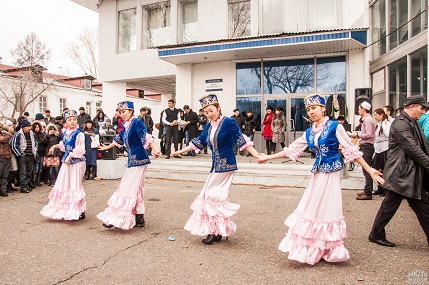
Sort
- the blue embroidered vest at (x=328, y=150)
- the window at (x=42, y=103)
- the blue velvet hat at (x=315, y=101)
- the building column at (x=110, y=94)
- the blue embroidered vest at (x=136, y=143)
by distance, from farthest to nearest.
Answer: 1. the window at (x=42, y=103)
2. the building column at (x=110, y=94)
3. the blue embroidered vest at (x=136, y=143)
4. the blue velvet hat at (x=315, y=101)
5. the blue embroidered vest at (x=328, y=150)

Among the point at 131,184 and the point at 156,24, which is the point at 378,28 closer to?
the point at 156,24

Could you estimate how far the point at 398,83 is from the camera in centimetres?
1166

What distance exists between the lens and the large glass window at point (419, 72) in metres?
9.85

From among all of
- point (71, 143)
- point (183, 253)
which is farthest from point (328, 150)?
point (71, 143)

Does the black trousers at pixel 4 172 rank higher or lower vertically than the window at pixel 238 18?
lower

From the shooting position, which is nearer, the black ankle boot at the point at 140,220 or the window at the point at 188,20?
the black ankle boot at the point at 140,220

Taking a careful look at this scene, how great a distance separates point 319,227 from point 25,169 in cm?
838

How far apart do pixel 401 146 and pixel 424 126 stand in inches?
70.2

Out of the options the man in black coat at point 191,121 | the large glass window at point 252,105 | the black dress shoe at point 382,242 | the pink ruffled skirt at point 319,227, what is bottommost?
the black dress shoe at point 382,242

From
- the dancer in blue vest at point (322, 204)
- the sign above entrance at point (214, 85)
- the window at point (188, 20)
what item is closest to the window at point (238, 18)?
the window at point (188, 20)

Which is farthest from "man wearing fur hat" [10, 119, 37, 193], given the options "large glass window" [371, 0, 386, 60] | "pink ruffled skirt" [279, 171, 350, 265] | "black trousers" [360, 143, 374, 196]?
"large glass window" [371, 0, 386, 60]

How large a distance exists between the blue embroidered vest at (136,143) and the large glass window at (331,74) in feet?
36.4

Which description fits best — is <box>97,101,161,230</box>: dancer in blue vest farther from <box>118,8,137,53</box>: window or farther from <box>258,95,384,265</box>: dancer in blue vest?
<box>118,8,137,53</box>: window

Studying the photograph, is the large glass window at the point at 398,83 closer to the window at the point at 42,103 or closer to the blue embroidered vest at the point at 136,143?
the blue embroidered vest at the point at 136,143
